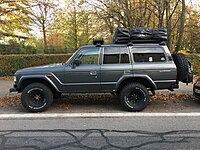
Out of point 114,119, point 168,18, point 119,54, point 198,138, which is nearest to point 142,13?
point 168,18

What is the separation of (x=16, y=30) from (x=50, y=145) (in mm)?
17024

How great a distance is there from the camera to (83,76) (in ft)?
20.4

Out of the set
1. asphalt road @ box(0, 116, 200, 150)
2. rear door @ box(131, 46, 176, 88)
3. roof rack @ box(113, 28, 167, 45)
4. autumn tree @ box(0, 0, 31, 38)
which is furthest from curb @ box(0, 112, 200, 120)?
autumn tree @ box(0, 0, 31, 38)

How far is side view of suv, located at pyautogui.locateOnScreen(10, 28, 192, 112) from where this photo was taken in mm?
6141

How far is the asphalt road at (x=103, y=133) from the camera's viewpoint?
3908mm

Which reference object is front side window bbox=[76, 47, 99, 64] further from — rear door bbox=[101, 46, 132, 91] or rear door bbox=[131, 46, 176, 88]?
rear door bbox=[131, 46, 176, 88]

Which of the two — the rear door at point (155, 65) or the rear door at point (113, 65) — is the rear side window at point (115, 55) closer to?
the rear door at point (113, 65)

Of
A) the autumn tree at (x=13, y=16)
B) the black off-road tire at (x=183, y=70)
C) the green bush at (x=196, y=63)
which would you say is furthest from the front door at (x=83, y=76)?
the autumn tree at (x=13, y=16)

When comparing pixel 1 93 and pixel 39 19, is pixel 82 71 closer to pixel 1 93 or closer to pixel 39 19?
pixel 1 93

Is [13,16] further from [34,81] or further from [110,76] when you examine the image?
[110,76]

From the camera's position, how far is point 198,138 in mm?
4168

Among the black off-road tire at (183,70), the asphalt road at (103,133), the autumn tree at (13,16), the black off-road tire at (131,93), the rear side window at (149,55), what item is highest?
the autumn tree at (13,16)

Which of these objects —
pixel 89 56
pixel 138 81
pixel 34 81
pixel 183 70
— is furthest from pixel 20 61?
pixel 183 70

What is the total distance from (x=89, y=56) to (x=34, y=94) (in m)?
1.87
